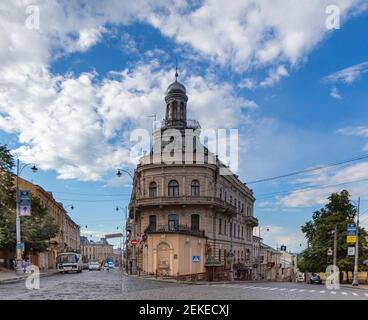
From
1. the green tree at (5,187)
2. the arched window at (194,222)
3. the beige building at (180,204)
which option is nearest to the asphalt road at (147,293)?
A: the green tree at (5,187)

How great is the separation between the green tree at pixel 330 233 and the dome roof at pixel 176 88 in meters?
23.2

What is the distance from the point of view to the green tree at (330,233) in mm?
52031

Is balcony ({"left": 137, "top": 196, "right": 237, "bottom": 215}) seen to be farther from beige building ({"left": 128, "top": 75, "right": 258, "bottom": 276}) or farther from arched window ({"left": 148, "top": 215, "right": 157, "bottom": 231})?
arched window ({"left": 148, "top": 215, "right": 157, "bottom": 231})

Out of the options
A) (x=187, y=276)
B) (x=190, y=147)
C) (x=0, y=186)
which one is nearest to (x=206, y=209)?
(x=190, y=147)

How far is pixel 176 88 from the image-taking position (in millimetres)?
61625

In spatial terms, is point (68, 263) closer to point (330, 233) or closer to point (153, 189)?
point (153, 189)

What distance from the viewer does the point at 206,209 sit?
54938 millimetres

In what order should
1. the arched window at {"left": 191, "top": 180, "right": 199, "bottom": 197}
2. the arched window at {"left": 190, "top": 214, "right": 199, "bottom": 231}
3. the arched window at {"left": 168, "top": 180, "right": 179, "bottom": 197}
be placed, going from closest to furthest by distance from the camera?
the arched window at {"left": 190, "top": 214, "right": 199, "bottom": 231} < the arched window at {"left": 168, "top": 180, "right": 179, "bottom": 197} < the arched window at {"left": 191, "top": 180, "right": 199, "bottom": 197}

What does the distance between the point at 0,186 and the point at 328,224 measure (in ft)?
117

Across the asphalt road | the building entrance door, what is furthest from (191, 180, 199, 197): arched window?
the asphalt road

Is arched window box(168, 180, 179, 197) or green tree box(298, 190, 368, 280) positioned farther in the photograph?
arched window box(168, 180, 179, 197)

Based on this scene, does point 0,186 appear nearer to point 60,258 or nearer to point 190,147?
point 60,258

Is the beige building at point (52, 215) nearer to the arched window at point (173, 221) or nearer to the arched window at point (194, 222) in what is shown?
the arched window at point (173, 221)

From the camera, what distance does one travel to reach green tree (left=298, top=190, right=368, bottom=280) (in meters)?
52.0
